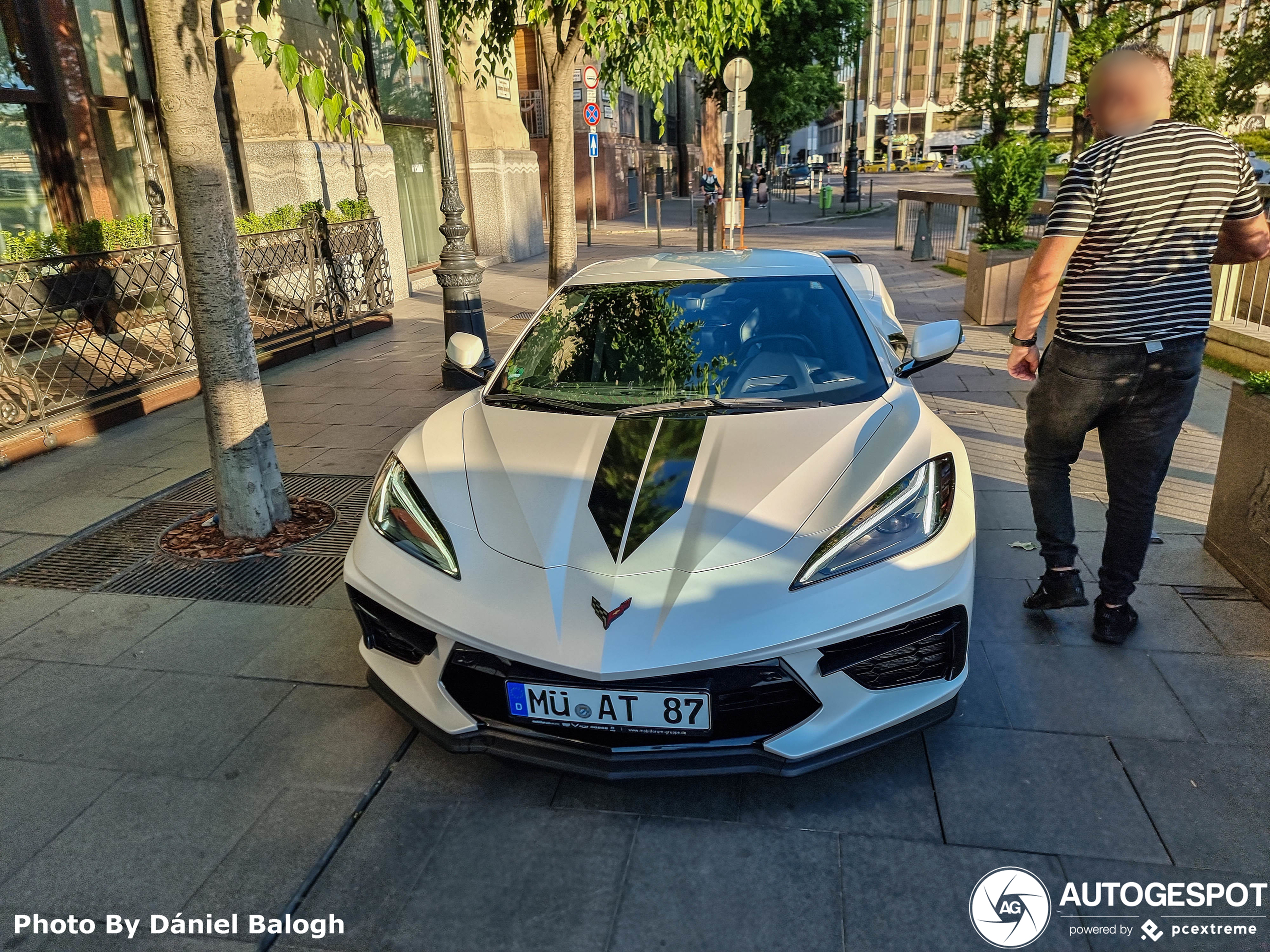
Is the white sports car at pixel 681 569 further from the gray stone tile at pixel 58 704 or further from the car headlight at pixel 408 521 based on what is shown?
the gray stone tile at pixel 58 704

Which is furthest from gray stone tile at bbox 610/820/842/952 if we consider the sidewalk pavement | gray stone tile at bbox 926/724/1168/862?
gray stone tile at bbox 926/724/1168/862

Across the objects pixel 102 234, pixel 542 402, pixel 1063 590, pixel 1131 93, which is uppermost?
pixel 1131 93

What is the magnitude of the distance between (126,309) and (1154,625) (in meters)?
8.81

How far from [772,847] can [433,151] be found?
17.4 m

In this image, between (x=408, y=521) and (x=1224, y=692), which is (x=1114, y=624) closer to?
→ (x=1224, y=692)

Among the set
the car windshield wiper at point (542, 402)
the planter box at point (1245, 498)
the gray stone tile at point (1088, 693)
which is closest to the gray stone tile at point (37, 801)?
the car windshield wiper at point (542, 402)

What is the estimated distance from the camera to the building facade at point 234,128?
371 inches

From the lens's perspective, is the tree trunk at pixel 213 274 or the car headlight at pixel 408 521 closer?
the car headlight at pixel 408 521

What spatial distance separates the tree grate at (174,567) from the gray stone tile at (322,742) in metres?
0.94

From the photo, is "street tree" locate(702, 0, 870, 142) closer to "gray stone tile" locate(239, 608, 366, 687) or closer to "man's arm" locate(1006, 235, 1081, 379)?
"man's arm" locate(1006, 235, 1081, 379)

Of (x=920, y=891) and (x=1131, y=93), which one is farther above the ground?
(x=1131, y=93)

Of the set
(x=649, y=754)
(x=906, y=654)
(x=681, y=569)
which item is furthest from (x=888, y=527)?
(x=649, y=754)

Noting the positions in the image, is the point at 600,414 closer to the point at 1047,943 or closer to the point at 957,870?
the point at 957,870

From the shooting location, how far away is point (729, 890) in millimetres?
2326
